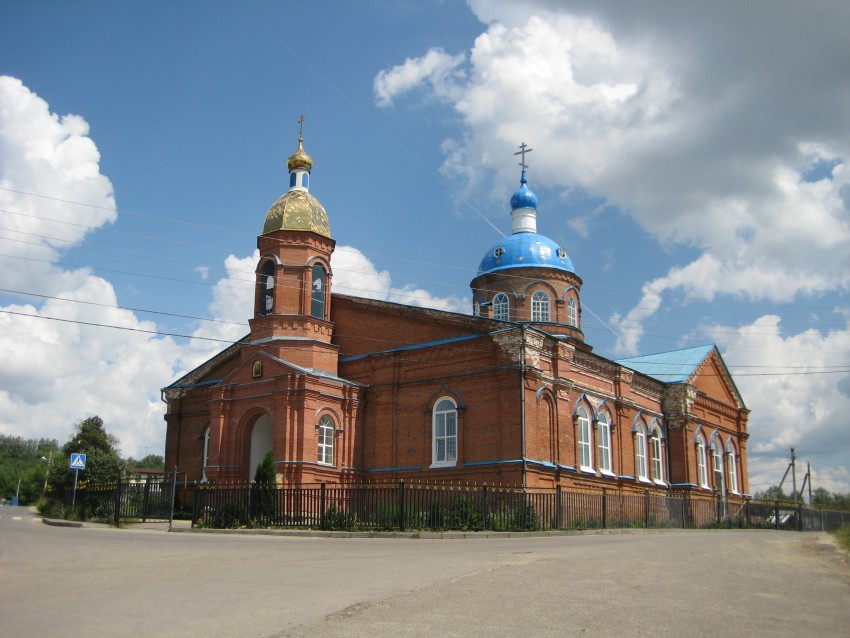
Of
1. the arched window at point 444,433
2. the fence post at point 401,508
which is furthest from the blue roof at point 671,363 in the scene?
the fence post at point 401,508

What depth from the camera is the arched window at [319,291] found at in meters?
29.3

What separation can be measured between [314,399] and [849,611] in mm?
20240

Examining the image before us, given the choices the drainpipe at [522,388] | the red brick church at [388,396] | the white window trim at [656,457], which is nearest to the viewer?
the drainpipe at [522,388]

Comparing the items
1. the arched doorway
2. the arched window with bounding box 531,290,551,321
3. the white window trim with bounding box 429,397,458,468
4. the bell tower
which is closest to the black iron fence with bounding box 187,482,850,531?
the white window trim with bounding box 429,397,458,468

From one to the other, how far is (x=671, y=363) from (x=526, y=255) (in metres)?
9.50

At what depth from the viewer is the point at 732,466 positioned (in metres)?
41.2

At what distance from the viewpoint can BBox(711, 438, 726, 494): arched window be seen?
38781 mm

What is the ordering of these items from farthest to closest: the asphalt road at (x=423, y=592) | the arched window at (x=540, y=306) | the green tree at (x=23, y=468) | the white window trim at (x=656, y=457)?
the green tree at (x=23, y=468)
the arched window at (x=540, y=306)
the white window trim at (x=656, y=457)
the asphalt road at (x=423, y=592)

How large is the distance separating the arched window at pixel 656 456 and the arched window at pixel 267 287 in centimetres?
1702

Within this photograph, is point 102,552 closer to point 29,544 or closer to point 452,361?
point 29,544

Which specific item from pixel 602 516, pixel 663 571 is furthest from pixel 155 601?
pixel 602 516

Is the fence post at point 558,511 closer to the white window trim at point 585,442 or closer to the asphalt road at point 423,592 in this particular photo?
the white window trim at point 585,442

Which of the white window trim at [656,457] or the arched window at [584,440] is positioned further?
the white window trim at [656,457]

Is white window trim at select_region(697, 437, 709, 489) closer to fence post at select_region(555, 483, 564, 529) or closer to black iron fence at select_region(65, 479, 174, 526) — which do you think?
fence post at select_region(555, 483, 564, 529)
